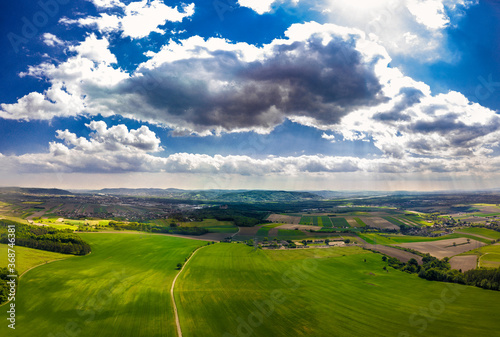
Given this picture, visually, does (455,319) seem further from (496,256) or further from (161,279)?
(161,279)

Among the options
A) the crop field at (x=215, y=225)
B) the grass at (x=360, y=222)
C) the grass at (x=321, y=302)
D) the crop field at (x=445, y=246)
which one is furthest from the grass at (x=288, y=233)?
the grass at (x=360, y=222)

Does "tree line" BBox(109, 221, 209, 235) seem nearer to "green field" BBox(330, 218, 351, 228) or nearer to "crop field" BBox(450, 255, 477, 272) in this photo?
"green field" BBox(330, 218, 351, 228)

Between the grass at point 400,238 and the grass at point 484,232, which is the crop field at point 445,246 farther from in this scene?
the grass at point 484,232

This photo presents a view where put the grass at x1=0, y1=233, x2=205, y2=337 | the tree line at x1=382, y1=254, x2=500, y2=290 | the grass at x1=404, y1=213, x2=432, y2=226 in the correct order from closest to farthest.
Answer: the grass at x1=0, y1=233, x2=205, y2=337 → the tree line at x1=382, y1=254, x2=500, y2=290 → the grass at x1=404, y1=213, x2=432, y2=226

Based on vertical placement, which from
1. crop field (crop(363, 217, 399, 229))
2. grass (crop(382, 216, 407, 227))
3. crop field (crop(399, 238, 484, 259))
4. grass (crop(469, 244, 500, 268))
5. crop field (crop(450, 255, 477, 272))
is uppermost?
grass (crop(469, 244, 500, 268))

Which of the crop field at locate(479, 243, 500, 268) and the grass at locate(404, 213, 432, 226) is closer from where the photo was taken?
the crop field at locate(479, 243, 500, 268)

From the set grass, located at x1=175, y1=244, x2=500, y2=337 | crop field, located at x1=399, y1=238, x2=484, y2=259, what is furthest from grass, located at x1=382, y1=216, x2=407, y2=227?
grass, located at x1=175, y1=244, x2=500, y2=337

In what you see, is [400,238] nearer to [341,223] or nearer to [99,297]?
[341,223]

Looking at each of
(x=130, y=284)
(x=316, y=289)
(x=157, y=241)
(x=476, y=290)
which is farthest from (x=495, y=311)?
(x=157, y=241)
